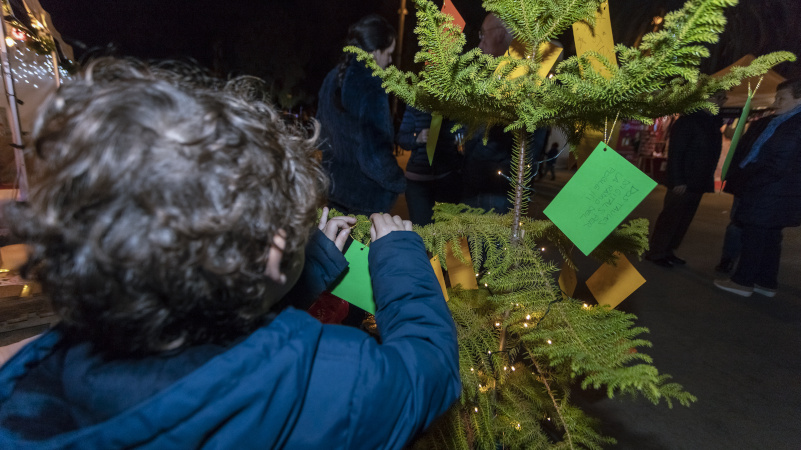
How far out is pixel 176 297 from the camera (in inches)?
19.7

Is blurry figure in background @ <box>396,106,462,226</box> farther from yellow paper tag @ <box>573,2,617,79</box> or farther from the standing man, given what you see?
yellow paper tag @ <box>573,2,617,79</box>

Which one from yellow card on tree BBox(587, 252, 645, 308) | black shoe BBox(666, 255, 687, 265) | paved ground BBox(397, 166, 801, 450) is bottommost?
paved ground BBox(397, 166, 801, 450)

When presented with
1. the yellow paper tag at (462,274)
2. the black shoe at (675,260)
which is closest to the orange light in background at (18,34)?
the yellow paper tag at (462,274)

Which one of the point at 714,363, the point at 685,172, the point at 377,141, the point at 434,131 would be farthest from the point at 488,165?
the point at 685,172

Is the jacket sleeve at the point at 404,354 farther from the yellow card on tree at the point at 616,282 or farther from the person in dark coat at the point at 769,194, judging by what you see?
the person in dark coat at the point at 769,194

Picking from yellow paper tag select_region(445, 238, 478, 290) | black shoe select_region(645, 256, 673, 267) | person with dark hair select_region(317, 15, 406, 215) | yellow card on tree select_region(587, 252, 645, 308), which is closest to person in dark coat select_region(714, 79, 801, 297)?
black shoe select_region(645, 256, 673, 267)

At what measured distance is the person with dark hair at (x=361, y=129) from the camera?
1874 mm

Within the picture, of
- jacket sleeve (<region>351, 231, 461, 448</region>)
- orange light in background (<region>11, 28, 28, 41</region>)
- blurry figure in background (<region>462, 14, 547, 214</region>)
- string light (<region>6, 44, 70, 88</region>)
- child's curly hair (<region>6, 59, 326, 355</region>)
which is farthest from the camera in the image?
string light (<region>6, 44, 70, 88</region>)

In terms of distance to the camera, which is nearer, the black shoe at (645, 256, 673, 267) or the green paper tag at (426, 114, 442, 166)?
the green paper tag at (426, 114, 442, 166)

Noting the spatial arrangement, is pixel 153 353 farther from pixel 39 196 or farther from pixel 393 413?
pixel 393 413

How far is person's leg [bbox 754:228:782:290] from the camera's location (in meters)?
3.02

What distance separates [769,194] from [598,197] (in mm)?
3268

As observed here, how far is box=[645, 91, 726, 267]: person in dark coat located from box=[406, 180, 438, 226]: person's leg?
2.58 meters

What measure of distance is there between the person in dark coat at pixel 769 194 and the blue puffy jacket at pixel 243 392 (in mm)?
3544
